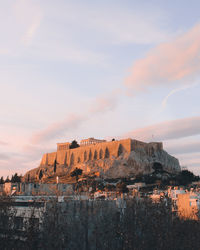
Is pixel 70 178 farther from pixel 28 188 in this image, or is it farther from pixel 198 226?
pixel 198 226

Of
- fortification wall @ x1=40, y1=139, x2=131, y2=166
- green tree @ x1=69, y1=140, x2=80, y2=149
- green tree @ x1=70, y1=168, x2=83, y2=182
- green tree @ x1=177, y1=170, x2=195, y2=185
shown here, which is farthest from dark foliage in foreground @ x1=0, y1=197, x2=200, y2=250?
green tree @ x1=69, y1=140, x2=80, y2=149

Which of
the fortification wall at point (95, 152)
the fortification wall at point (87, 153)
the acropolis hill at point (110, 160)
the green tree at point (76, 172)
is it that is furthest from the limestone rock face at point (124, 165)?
the fortification wall at point (87, 153)

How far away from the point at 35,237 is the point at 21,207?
5467mm

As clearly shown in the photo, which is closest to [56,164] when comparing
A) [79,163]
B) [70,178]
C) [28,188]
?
[79,163]

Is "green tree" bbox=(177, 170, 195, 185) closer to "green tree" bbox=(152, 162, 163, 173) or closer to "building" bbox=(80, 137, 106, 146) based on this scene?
"green tree" bbox=(152, 162, 163, 173)

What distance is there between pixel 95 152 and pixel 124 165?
1839 cm

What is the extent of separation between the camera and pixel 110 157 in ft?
350

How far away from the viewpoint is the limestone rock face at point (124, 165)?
98688mm

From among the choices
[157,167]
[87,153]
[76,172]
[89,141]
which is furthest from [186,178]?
[89,141]

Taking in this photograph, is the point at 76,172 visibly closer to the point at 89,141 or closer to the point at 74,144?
the point at 74,144

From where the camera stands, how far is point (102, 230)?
23734 mm

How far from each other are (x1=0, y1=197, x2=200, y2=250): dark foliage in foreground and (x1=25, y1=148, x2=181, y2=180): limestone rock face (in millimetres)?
71387

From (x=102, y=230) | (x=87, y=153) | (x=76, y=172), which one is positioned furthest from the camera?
(x=87, y=153)

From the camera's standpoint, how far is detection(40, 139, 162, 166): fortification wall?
106238 mm
